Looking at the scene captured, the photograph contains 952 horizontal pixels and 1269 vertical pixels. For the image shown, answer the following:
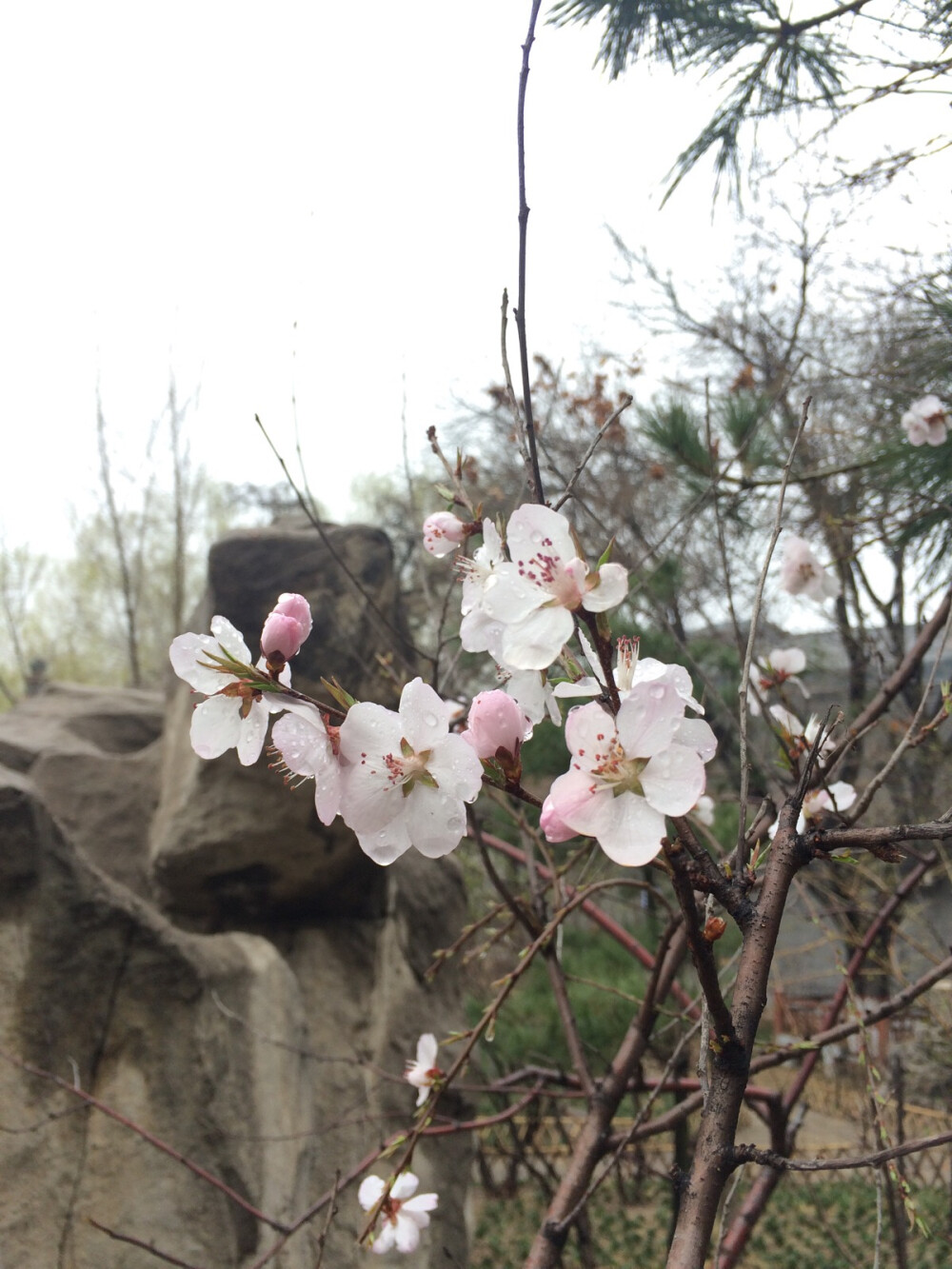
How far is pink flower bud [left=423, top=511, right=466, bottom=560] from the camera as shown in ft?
3.03

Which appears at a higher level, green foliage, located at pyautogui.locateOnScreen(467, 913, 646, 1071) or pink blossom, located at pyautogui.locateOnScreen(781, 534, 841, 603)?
pink blossom, located at pyautogui.locateOnScreen(781, 534, 841, 603)

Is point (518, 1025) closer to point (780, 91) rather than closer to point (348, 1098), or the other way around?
point (348, 1098)

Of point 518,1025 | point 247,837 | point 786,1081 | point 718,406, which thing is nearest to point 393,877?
point 247,837

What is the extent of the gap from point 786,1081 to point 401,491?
17.4 feet

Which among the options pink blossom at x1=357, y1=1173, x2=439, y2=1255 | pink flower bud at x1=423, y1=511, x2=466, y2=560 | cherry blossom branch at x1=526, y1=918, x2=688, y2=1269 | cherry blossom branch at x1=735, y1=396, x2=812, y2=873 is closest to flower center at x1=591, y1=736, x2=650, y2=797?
cherry blossom branch at x1=735, y1=396, x2=812, y2=873

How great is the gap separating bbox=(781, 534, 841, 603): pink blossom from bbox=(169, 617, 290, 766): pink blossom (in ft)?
3.65

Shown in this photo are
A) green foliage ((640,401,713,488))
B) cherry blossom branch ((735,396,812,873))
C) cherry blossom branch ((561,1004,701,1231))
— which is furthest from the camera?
green foliage ((640,401,713,488))

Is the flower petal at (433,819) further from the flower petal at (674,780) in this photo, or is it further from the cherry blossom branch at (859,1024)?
the cherry blossom branch at (859,1024)

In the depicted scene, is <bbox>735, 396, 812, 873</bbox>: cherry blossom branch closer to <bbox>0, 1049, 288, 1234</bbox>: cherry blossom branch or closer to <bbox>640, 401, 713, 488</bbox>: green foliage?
<bbox>0, 1049, 288, 1234</bbox>: cherry blossom branch

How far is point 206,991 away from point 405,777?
1.68 meters

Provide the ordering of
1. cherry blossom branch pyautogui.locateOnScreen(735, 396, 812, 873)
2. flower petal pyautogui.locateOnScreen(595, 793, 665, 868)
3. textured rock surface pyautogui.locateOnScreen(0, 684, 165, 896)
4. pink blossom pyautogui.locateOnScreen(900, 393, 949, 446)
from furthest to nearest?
textured rock surface pyautogui.locateOnScreen(0, 684, 165, 896)
pink blossom pyautogui.locateOnScreen(900, 393, 949, 446)
cherry blossom branch pyautogui.locateOnScreen(735, 396, 812, 873)
flower petal pyautogui.locateOnScreen(595, 793, 665, 868)

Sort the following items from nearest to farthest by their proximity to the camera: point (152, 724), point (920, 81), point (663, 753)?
point (663, 753) < point (920, 81) < point (152, 724)

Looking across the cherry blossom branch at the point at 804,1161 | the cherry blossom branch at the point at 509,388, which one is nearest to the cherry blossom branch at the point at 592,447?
the cherry blossom branch at the point at 509,388

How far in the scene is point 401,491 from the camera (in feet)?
25.0
